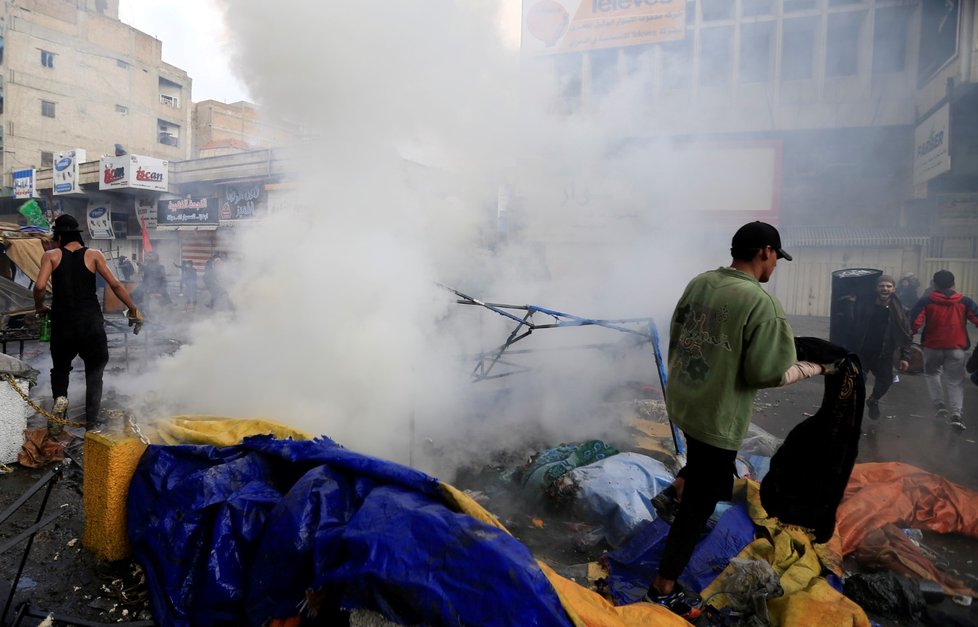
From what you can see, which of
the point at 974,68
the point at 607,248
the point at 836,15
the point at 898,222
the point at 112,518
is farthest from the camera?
the point at 898,222

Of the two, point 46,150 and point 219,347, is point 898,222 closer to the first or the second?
point 219,347

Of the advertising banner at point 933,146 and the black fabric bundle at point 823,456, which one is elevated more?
the advertising banner at point 933,146

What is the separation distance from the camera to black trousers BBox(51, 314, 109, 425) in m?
3.58

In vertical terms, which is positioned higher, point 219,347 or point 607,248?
point 607,248

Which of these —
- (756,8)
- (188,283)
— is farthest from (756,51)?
(188,283)

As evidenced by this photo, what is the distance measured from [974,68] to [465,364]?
448 inches

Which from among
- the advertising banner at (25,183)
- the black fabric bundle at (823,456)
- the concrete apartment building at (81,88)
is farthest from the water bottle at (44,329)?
the advertising banner at (25,183)

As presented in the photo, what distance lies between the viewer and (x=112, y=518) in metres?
2.30

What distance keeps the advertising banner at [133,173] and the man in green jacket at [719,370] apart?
2342 centimetres

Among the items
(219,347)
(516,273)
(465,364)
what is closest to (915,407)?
(516,273)

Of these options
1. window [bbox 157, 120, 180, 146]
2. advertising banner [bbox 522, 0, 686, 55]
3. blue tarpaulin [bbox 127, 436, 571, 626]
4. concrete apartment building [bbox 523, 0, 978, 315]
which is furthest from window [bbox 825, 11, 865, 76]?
window [bbox 157, 120, 180, 146]

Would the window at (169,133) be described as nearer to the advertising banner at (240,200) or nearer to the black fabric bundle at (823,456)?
the advertising banner at (240,200)

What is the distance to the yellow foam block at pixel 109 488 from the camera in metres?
2.31

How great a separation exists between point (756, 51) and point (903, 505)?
11.8 m
